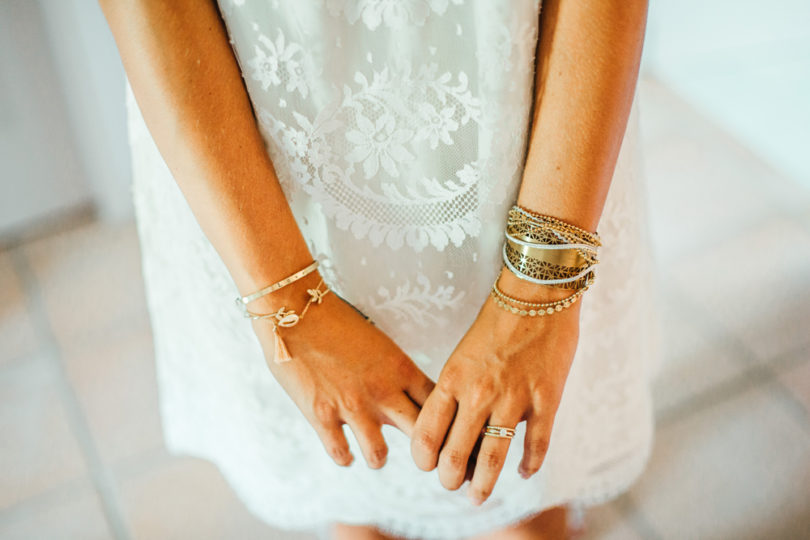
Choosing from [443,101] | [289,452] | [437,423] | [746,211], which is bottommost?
[746,211]

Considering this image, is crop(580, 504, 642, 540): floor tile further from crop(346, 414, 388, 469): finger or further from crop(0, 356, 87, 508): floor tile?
crop(0, 356, 87, 508): floor tile

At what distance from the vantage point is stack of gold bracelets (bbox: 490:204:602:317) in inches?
24.7

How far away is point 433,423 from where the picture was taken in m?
0.65

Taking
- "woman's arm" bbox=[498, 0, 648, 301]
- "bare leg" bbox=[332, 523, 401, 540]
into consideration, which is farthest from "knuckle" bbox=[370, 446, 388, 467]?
"bare leg" bbox=[332, 523, 401, 540]

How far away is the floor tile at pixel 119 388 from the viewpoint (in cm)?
137

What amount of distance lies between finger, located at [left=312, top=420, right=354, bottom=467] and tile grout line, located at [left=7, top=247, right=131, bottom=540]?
0.77m

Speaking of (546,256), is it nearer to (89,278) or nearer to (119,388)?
(119,388)

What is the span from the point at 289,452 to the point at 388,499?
0.16 m

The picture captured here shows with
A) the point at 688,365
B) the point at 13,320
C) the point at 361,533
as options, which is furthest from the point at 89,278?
the point at 688,365

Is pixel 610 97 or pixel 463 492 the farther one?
pixel 463 492

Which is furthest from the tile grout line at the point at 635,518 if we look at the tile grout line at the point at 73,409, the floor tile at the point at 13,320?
the floor tile at the point at 13,320

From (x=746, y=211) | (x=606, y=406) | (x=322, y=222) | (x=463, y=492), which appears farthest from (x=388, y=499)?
(x=746, y=211)

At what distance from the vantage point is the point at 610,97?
601 mm

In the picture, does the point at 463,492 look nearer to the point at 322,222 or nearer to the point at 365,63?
the point at 322,222
